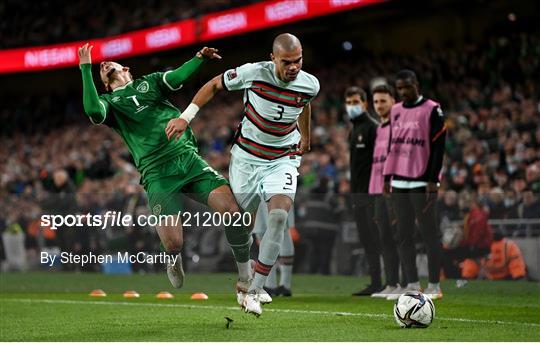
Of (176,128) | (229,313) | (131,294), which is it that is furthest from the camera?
(131,294)

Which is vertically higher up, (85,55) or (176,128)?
(85,55)

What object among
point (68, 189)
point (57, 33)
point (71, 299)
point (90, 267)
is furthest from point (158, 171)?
point (57, 33)

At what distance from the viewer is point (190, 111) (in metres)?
7.46

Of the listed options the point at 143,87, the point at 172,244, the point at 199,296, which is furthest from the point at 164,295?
the point at 143,87

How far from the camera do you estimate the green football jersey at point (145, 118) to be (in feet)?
27.3

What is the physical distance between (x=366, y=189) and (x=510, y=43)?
8567 millimetres

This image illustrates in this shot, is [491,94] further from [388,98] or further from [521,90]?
[388,98]

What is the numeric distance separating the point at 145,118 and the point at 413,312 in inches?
110

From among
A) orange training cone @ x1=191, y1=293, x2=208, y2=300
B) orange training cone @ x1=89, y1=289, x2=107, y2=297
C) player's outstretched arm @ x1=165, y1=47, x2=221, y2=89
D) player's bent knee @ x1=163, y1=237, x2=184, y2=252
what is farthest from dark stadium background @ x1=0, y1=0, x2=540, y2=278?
player's outstretched arm @ x1=165, y1=47, x2=221, y2=89

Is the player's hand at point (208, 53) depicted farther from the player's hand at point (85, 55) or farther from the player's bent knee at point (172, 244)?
the player's bent knee at point (172, 244)

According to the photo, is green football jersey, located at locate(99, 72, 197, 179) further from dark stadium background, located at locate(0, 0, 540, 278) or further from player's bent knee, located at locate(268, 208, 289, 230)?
dark stadium background, located at locate(0, 0, 540, 278)

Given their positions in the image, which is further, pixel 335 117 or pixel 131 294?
pixel 335 117

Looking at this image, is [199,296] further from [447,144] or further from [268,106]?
[447,144]

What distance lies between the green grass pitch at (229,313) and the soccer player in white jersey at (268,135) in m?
0.54
